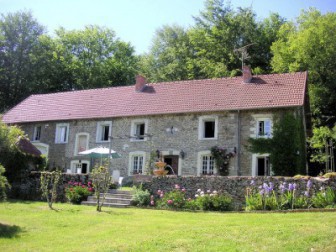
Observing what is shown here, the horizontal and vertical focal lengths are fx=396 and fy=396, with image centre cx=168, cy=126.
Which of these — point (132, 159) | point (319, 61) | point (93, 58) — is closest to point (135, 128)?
point (132, 159)

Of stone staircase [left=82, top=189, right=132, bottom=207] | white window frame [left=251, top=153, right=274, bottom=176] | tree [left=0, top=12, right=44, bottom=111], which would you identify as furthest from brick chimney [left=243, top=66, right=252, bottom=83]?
tree [left=0, top=12, right=44, bottom=111]

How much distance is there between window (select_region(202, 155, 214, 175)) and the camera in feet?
68.6

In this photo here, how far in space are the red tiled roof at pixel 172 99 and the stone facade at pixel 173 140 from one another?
1.55 ft

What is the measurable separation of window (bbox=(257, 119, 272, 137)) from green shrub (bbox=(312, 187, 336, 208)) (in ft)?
27.3

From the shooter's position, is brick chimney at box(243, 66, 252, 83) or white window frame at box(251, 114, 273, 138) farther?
brick chimney at box(243, 66, 252, 83)

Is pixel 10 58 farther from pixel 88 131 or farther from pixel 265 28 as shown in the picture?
pixel 265 28

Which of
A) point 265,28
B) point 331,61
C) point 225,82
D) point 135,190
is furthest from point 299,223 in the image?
point 265,28

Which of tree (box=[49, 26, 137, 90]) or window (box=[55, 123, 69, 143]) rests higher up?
tree (box=[49, 26, 137, 90])

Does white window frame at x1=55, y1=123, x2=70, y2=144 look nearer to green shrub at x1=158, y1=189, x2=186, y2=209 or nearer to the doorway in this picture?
the doorway

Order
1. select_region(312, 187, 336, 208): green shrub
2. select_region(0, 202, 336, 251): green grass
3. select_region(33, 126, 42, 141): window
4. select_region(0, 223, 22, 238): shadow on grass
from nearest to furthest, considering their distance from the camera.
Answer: select_region(0, 202, 336, 251): green grass
select_region(0, 223, 22, 238): shadow on grass
select_region(312, 187, 336, 208): green shrub
select_region(33, 126, 42, 141): window

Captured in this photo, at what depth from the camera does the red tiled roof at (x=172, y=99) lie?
20938 millimetres

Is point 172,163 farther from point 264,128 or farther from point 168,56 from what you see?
point 168,56

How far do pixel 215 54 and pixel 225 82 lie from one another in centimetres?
1296

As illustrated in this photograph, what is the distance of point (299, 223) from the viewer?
8938 millimetres
